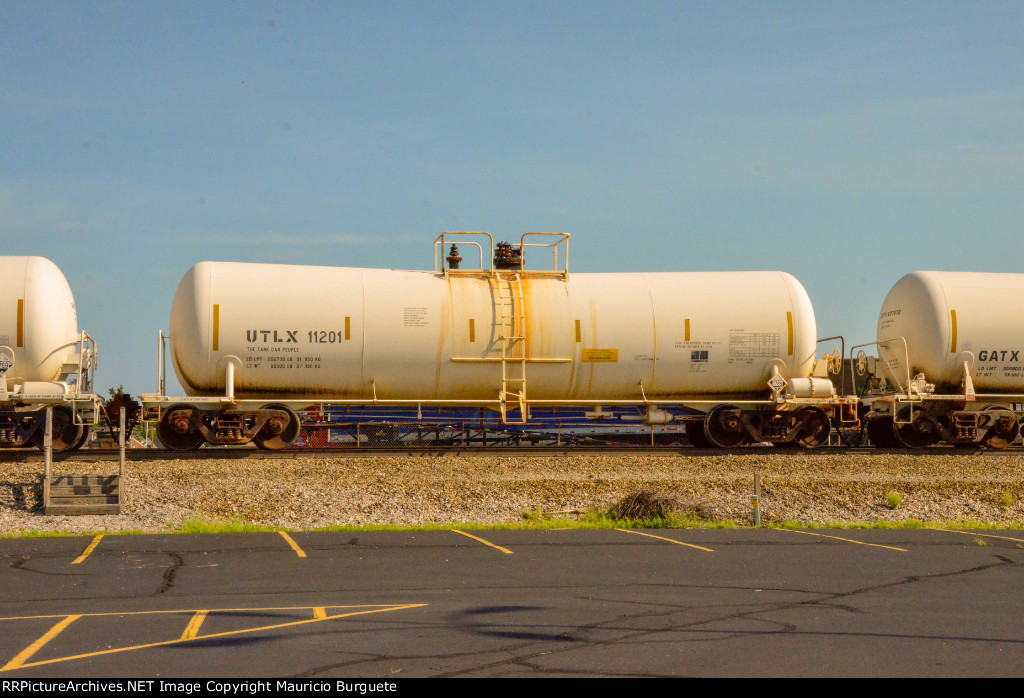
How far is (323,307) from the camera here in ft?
59.6

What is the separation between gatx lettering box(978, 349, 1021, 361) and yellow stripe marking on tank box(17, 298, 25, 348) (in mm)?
19825

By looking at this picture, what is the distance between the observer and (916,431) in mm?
21016

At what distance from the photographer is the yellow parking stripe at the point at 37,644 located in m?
6.38

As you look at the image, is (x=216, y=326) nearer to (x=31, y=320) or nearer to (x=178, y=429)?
(x=178, y=429)

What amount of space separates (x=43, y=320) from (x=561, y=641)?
14638 mm

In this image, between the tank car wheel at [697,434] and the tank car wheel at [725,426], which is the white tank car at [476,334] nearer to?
the tank car wheel at [725,426]

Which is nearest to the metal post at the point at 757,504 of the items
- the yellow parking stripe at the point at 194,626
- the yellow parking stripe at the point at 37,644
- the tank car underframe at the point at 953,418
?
the tank car underframe at the point at 953,418

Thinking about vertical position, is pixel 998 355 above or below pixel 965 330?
below

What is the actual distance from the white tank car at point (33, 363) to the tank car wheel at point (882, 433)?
17.1 meters

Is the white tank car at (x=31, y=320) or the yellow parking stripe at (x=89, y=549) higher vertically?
the white tank car at (x=31, y=320)

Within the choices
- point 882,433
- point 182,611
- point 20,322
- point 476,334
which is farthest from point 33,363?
point 882,433

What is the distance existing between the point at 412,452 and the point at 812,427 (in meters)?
8.61

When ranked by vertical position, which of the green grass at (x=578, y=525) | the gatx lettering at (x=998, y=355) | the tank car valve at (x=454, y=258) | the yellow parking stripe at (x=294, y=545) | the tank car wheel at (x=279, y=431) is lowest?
the green grass at (x=578, y=525)
